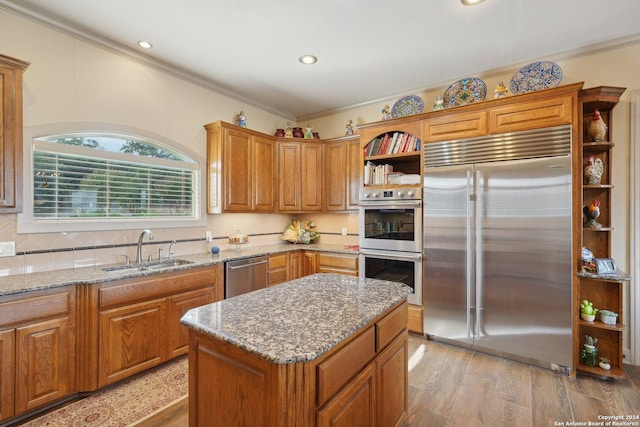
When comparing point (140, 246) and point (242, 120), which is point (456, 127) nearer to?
point (242, 120)

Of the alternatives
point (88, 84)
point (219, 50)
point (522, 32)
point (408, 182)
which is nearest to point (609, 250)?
point (408, 182)

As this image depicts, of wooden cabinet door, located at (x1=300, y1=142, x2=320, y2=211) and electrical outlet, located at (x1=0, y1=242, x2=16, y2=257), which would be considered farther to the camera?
wooden cabinet door, located at (x1=300, y1=142, x2=320, y2=211)

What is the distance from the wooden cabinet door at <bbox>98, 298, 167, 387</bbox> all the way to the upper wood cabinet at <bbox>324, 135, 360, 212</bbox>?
96.7 inches

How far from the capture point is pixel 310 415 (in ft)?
3.46

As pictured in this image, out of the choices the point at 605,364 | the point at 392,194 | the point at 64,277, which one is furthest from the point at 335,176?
the point at 605,364

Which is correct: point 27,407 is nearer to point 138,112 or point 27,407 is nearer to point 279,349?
point 279,349

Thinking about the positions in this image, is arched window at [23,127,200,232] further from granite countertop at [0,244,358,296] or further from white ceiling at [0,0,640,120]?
white ceiling at [0,0,640,120]

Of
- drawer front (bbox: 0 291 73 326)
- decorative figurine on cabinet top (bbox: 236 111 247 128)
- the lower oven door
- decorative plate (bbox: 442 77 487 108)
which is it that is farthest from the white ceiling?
drawer front (bbox: 0 291 73 326)

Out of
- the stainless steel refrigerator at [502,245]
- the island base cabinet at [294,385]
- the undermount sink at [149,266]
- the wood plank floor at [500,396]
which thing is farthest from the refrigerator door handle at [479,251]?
the undermount sink at [149,266]

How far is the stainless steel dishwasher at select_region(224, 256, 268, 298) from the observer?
3.10 metres

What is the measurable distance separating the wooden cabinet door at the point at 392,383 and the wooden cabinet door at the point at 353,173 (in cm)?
238

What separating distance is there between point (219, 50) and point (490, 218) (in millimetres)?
3053

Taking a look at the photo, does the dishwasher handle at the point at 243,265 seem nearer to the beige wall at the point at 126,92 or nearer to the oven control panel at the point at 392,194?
the beige wall at the point at 126,92

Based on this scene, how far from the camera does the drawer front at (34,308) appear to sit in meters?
1.81
